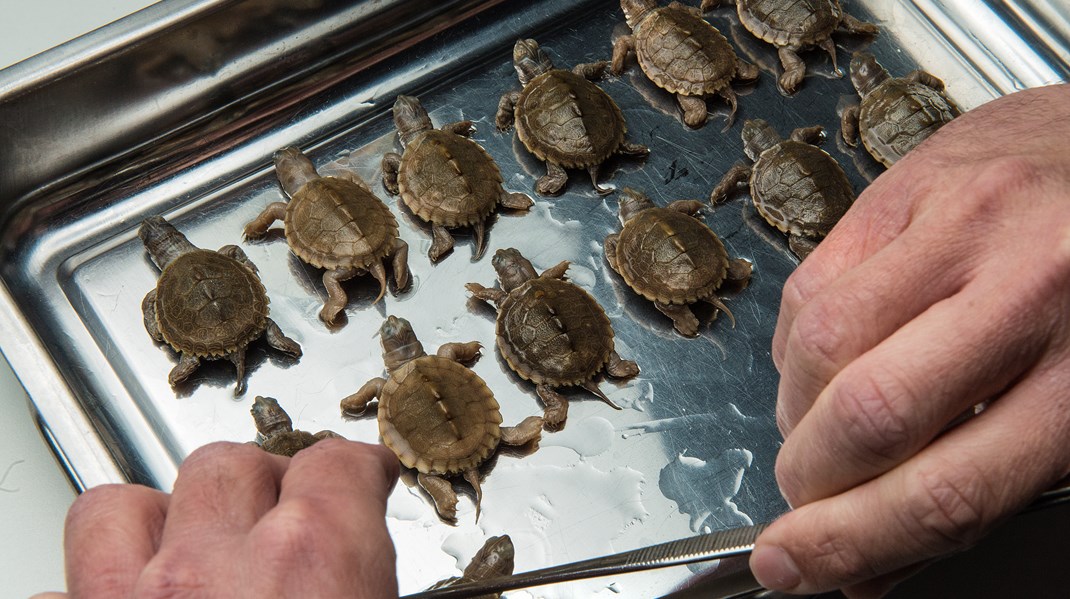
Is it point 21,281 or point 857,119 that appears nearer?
point 21,281

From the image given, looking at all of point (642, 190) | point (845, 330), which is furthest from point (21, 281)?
point (845, 330)

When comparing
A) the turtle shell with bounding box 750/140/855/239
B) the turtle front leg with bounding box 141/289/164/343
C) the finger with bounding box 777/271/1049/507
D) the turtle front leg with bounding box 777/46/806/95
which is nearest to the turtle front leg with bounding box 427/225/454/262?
the turtle front leg with bounding box 141/289/164/343

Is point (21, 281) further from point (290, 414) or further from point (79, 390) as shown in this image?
point (290, 414)

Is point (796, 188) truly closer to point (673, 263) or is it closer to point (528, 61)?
point (673, 263)

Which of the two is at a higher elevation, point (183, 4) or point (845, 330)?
point (845, 330)

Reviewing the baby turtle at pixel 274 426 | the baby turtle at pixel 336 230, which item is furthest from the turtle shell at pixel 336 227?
the baby turtle at pixel 274 426

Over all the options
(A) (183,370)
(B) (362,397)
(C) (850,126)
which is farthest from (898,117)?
(A) (183,370)
